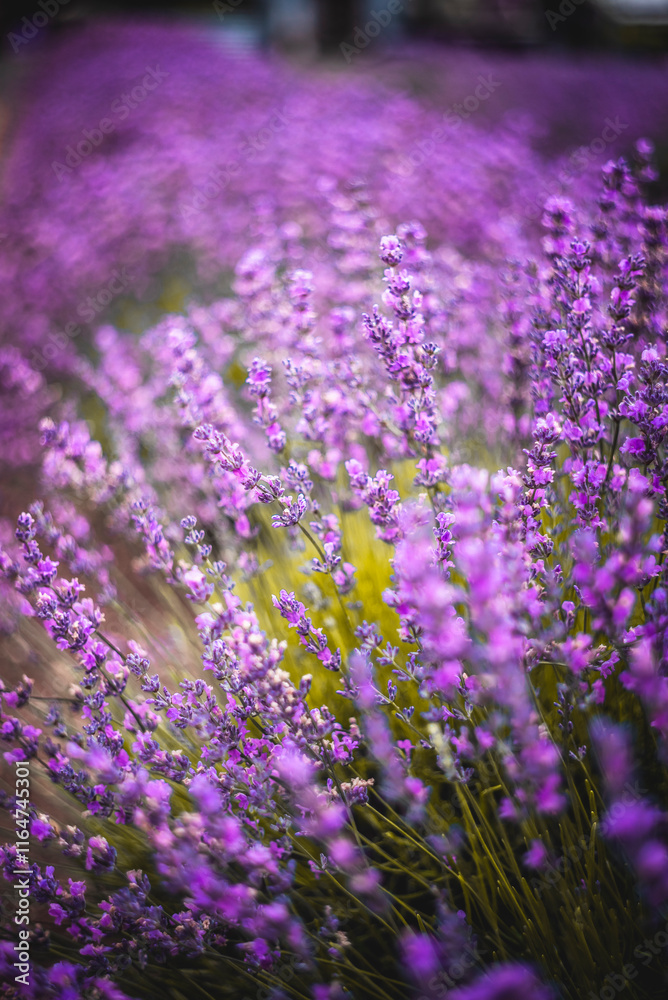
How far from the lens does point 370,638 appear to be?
137 centimetres

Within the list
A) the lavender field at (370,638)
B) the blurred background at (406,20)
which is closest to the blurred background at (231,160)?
the lavender field at (370,638)

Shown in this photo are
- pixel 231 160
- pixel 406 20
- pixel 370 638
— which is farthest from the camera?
pixel 406 20

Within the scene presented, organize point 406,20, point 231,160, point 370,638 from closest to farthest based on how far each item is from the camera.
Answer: point 370,638
point 231,160
point 406,20

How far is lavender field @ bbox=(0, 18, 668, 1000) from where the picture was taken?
110cm

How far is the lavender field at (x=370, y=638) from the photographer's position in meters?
1.10

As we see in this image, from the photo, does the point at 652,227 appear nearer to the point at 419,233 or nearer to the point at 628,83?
the point at 419,233

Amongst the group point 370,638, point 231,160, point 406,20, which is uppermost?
point 406,20

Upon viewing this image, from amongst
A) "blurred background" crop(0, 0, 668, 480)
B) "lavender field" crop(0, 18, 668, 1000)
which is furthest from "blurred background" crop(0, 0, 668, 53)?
"lavender field" crop(0, 18, 668, 1000)

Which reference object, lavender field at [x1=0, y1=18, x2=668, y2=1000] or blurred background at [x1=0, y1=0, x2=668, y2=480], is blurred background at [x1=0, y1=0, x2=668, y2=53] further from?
lavender field at [x1=0, y1=18, x2=668, y2=1000]

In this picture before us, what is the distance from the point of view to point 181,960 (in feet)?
5.42

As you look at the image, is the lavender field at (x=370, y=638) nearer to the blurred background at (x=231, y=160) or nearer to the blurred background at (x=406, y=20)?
the blurred background at (x=231, y=160)

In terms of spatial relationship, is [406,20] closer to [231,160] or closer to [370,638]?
[231,160]

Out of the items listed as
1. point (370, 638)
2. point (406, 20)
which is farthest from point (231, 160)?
point (406, 20)

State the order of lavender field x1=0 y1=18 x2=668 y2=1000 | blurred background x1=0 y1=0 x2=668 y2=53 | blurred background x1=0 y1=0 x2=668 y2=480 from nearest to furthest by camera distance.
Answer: lavender field x1=0 y1=18 x2=668 y2=1000 → blurred background x1=0 y1=0 x2=668 y2=480 → blurred background x1=0 y1=0 x2=668 y2=53
